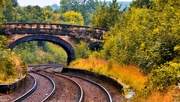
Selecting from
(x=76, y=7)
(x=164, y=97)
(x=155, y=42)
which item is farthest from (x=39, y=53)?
(x=76, y=7)

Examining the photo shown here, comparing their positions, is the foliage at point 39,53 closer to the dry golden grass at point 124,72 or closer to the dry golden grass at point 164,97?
the dry golden grass at point 124,72

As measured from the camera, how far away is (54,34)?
3903 cm

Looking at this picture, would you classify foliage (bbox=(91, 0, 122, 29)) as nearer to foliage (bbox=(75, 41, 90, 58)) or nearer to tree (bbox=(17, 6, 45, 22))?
foliage (bbox=(75, 41, 90, 58))

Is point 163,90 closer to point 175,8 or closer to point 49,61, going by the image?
point 175,8

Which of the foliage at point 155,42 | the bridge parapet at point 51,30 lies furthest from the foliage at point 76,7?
the foliage at point 155,42

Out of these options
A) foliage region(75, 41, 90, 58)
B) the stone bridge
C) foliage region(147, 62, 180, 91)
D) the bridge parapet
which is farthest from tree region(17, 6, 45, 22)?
foliage region(147, 62, 180, 91)

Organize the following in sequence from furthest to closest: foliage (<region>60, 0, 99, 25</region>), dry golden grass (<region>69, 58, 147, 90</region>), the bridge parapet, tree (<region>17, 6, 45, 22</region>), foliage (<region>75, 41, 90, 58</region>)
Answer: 1. foliage (<region>60, 0, 99, 25</region>)
2. tree (<region>17, 6, 45, 22</region>)
3. the bridge parapet
4. foliage (<region>75, 41, 90, 58</region>)
5. dry golden grass (<region>69, 58, 147, 90</region>)

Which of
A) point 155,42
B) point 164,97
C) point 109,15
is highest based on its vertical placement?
point 109,15

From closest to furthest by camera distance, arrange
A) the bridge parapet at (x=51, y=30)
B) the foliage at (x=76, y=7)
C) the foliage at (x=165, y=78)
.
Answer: the foliage at (x=165, y=78) < the bridge parapet at (x=51, y=30) < the foliage at (x=76, y=7)

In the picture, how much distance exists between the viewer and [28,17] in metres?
77.6

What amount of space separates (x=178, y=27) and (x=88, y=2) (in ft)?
470

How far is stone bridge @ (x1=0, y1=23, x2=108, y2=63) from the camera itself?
37.7 metres

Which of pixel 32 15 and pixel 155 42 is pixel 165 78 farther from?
pixel 32 15

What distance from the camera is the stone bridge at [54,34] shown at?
37656 millimetres
